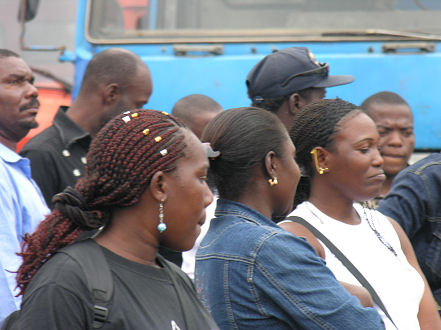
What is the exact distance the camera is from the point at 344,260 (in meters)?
2.87

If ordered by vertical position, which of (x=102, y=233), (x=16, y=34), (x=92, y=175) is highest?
(x=92, y=175)

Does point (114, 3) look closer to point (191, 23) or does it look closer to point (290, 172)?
point (191, 23)

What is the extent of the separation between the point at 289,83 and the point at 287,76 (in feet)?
0.15

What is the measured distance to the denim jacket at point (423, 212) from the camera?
354cm

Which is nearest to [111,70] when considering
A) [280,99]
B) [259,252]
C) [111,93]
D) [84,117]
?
[111,93]

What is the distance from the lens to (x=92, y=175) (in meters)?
2.20

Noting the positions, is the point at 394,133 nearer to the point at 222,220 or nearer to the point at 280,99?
the point at 280,99

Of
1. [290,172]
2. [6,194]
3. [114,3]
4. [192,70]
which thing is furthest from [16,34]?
[290,172]

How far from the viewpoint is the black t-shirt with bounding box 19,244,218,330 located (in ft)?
6.24

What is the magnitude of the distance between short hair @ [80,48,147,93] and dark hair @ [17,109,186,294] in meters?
2.23

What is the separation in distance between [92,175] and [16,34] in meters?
8.26

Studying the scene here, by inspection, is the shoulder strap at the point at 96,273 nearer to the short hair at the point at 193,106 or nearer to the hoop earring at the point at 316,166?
the hoop earring at the point at 316,166

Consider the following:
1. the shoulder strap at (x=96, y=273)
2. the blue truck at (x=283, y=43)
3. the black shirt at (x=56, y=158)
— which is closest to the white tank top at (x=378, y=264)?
the shoulder strap at (x=96, y=273)

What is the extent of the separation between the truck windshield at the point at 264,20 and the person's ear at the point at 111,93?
147 centimetres
